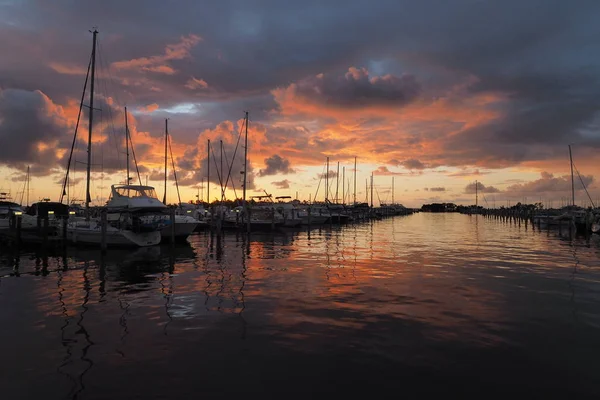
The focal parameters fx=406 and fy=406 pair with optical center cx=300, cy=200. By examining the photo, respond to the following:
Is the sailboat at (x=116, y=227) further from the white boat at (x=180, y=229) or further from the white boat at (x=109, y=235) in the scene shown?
the white boat at (x=180, y=229)

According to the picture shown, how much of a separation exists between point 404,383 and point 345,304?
20.0ft

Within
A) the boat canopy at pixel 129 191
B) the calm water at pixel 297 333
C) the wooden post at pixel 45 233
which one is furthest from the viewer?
the boat canopy at pixel 129 191

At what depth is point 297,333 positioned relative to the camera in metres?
10.7

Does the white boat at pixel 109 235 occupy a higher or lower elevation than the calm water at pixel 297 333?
higher

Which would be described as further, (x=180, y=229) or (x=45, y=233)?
(x=180, y=229)

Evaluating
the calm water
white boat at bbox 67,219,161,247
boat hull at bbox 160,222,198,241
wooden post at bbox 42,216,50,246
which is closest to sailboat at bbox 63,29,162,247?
white boat at bbox 67,219,161,247

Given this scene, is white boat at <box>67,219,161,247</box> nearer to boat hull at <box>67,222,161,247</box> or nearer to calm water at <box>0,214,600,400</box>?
boat hull at <box>67,222,161,247</box>

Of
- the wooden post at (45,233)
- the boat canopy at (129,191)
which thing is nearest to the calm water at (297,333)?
the wooden post at (45,233)

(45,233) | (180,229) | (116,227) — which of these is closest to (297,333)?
(116,227)

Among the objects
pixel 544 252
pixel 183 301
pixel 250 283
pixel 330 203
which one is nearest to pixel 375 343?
pixel 183 301

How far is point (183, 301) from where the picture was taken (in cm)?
1429

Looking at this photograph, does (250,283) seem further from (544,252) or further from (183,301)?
(544,252)

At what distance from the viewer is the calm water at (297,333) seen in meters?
7.74

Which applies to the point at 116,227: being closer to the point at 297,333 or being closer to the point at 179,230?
the point at 179,230
